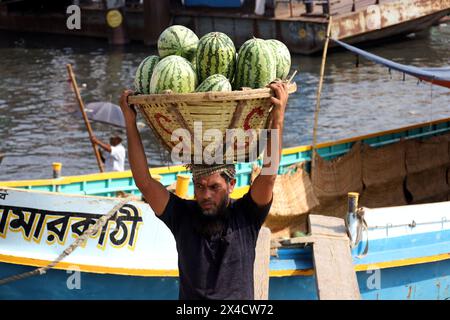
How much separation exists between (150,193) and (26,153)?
14321 mm

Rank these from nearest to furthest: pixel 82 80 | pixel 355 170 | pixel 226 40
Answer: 1. pixel 226 40
2. pixel 355 170
3. pixel 82 80

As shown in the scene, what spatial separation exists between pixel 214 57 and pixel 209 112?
13.4 inches

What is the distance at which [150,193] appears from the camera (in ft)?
13.7

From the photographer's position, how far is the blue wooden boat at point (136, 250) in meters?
8.48

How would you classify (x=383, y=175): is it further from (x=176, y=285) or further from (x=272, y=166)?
(x=272, y=166)

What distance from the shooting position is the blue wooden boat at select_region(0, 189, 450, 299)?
8.48 meters

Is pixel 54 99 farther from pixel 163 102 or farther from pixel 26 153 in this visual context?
pixel 163 102

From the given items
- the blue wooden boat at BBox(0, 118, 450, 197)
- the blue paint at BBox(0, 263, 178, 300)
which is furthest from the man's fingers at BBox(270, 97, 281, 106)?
the blue wooden boat at BBox(0, 118, 450, 197)

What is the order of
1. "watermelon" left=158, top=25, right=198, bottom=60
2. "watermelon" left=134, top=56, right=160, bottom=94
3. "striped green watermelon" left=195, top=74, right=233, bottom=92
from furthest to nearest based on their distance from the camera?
"watermelon" left=158, top=25, right=198, bottom=60, "watermelon" left=134, top=56, right=160, bottom=94, "striped green watermelon" left=195, top=74, right=233, bottom=92

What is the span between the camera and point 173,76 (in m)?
4.11

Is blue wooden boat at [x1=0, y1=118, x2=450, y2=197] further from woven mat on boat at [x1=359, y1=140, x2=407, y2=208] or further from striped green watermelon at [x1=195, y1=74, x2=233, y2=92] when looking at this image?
striped green watermelon at [x1=195, y1=74, x2=233, y2=92]

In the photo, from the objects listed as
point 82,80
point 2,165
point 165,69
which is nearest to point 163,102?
point 165,69

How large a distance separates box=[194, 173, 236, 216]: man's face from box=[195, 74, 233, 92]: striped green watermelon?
43 centimetres

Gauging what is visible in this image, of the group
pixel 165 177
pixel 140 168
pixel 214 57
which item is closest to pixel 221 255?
pixel 140 168
